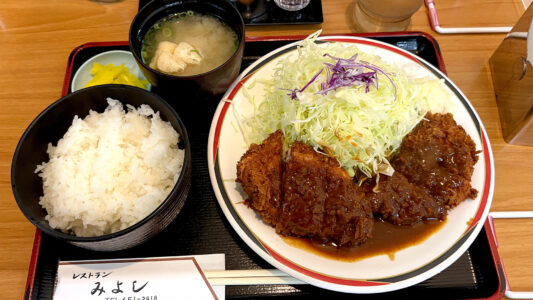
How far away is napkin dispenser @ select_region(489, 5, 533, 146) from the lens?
2410 mm

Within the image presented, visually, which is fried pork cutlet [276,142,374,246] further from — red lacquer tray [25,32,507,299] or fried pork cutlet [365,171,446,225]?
red lacquer tray [25,32,507,299]

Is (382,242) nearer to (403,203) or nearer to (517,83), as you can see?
(403,203)

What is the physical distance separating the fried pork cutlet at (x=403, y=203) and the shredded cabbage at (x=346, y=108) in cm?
12

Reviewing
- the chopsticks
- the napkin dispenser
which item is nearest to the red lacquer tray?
the chopsticks

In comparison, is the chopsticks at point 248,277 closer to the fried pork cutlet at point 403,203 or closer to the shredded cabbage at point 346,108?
the fried pork cutlet at point 403,203

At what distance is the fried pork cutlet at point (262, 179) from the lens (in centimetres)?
188

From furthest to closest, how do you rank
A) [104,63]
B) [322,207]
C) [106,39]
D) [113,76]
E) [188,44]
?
[106,39] → [104,63] → [113,76] → [188,44] → [322,207]

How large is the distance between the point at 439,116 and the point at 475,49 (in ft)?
3.86

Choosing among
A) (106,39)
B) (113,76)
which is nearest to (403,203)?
(113,76)

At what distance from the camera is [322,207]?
188 centimetres

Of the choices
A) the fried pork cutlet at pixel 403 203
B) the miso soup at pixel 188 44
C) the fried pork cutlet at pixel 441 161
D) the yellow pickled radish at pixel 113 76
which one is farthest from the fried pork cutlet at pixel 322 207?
the yellow pickled radish at pixel 113 76

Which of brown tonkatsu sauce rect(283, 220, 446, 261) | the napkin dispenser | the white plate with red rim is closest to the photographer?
the white plate with red rim

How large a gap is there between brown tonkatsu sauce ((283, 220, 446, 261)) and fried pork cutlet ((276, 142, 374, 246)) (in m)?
0.04

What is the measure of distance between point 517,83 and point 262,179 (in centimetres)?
208
